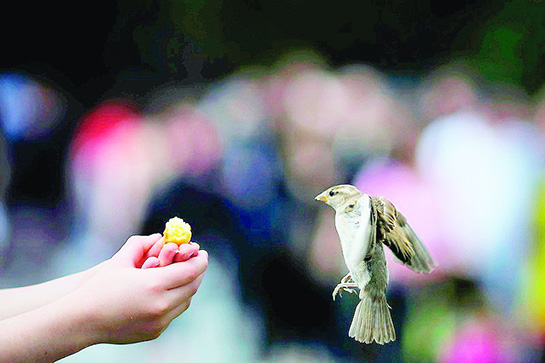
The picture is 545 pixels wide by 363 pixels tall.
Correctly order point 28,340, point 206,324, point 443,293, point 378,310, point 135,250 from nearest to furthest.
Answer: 1. point 28,340
2. point 135,250
3. point 378,310
4. point 443,293
5. point 206,324

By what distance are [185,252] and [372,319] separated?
32cm

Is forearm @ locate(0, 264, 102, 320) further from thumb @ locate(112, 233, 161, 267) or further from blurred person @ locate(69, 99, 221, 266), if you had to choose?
blurred person @ locate(69, 99, 221, 266)

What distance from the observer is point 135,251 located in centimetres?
80

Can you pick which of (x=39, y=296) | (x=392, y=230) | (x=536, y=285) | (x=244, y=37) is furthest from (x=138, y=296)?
(x=536, y=285)

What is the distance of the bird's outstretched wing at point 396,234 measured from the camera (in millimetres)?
842

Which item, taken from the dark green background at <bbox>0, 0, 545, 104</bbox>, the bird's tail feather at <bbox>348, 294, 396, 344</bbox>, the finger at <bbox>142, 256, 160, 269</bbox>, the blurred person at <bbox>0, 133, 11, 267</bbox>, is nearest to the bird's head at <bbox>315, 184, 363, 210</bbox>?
the bird's tail feather at <bbox>348, 294, 396, 344</bbox>

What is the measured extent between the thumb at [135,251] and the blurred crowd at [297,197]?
0.50m

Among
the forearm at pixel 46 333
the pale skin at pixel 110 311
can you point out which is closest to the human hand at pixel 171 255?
the pale skin at pixel 110 311

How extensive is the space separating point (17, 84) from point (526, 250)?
1165mm

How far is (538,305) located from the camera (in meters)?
1.24

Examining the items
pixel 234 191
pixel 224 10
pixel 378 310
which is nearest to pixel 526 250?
pixel 378 310

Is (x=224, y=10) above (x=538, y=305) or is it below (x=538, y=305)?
above

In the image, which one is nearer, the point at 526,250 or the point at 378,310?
the point at 378,310

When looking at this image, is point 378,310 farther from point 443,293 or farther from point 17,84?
point 17,84
